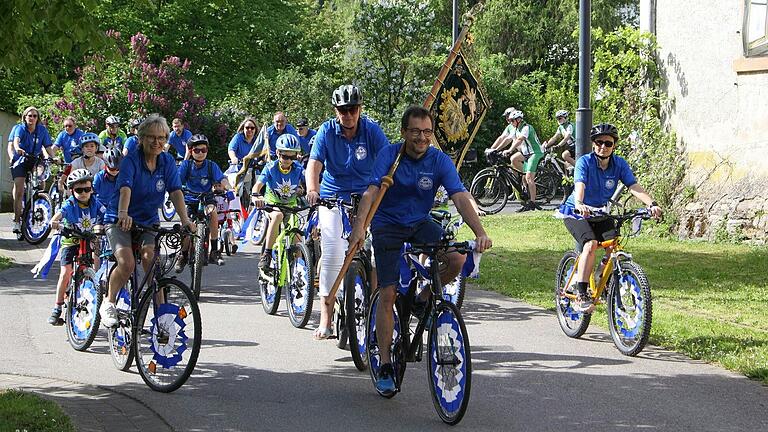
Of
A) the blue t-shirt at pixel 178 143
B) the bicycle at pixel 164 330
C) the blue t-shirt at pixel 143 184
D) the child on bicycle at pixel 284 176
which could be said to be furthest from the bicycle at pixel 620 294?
the blue t-shirt at pixel 178 143

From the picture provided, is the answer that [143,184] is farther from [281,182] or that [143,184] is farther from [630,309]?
[630,309]

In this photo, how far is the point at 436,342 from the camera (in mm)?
7055

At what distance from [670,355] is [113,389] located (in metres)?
4.25

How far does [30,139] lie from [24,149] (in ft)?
0.61

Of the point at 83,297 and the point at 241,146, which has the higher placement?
the point at 241,146

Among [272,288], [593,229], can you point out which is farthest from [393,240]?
[272,288]

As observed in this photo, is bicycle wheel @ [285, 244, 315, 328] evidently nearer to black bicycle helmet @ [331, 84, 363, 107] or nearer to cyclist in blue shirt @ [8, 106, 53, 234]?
black bicycle helmet @ [331, 84, 363, 107]

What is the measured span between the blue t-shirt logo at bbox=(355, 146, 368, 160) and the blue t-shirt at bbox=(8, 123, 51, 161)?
35.0 feet

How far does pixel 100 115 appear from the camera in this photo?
28.6 meters

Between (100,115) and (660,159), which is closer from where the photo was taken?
(660,159)

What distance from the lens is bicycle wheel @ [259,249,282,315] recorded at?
11.4 meters

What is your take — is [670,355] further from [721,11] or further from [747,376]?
[721,11]

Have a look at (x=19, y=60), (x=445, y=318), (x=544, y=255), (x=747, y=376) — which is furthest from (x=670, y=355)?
(x=544, y=255)

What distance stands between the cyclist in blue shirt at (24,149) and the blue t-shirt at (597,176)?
11.3 meters
